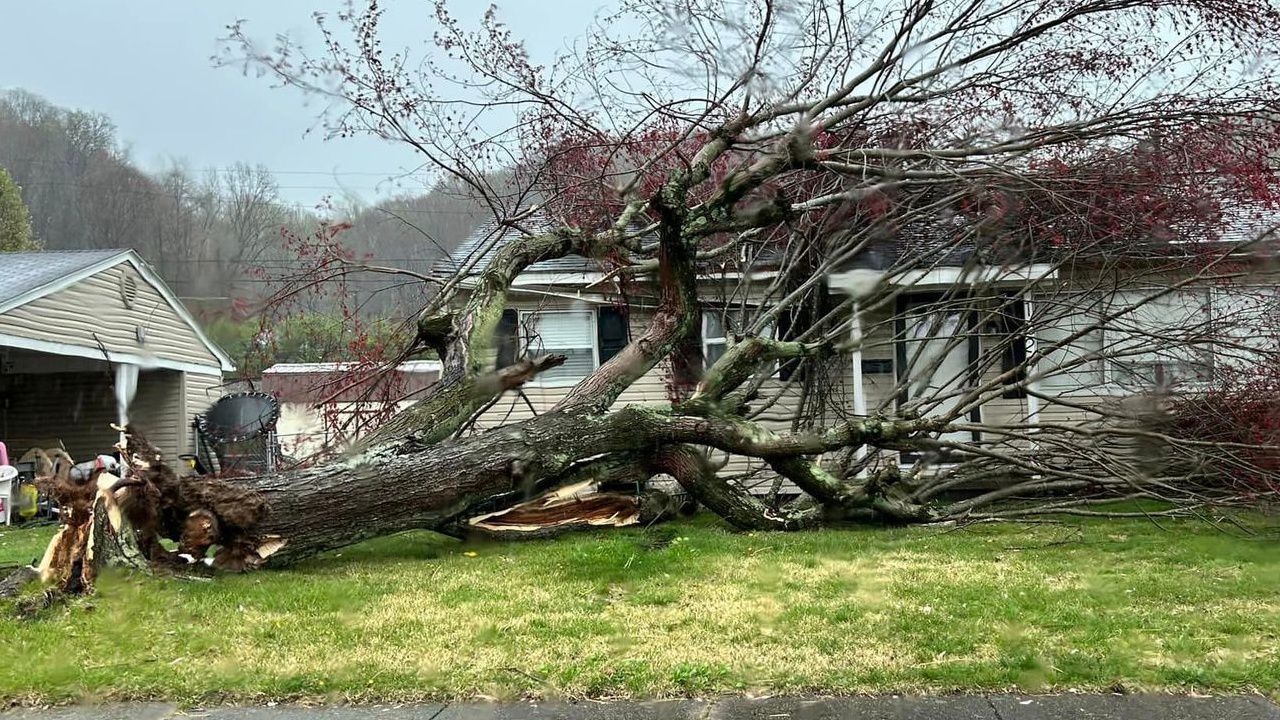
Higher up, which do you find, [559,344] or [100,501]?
[559,344]

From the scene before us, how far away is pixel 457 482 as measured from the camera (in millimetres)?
7164

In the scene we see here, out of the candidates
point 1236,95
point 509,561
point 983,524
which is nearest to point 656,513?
point 509,561

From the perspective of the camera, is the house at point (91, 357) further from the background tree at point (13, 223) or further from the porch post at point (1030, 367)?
the porch post at point (1030, 367)

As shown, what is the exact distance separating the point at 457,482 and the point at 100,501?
7.65 feet

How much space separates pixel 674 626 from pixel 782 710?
4.28ft

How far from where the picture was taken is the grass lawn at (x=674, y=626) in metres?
4.11

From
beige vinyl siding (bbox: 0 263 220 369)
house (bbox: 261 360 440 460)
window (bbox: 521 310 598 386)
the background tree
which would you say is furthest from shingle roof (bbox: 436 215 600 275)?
the background tree

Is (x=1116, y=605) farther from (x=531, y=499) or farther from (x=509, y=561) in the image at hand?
(x=531, y=499)

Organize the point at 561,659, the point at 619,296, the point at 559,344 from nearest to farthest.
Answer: the point at 561,659 → the point at 619,296 → the point at 559,344

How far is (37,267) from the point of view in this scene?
1477 cm

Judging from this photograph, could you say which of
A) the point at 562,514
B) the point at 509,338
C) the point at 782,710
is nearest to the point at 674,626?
the point at 782,710

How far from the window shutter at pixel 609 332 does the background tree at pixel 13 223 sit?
845 cm

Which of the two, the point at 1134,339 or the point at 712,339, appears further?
the point at 712,339

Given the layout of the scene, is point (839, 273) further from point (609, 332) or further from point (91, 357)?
point (91, 357)
